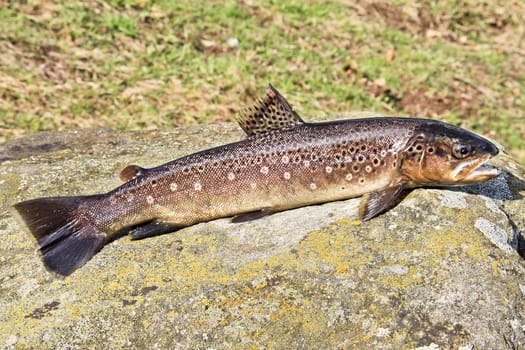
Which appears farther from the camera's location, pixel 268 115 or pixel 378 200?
pixel 268 115

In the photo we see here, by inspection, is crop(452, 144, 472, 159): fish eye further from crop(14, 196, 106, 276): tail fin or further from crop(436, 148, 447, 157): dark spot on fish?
crop(14, 196, 106, 276): tail fin

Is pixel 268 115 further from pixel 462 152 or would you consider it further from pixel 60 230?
pixel 60 230

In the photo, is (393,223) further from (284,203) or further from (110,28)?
(110,28)

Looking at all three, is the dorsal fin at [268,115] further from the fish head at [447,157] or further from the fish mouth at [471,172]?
the fish mouth at [471,172]

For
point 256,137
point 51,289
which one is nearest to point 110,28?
point 256,137

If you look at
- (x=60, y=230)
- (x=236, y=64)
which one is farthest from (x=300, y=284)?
(x=236, y=64)

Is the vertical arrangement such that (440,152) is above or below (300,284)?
above

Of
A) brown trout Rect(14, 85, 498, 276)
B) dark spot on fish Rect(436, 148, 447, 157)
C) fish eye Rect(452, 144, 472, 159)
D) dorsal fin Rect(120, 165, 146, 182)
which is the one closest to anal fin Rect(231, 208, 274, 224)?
brown trout Rect(14, 85, 498, 276)

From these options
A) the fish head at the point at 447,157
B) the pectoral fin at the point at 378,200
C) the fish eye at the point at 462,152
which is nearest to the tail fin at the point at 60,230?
the pectoral fin at the point at 378,200
